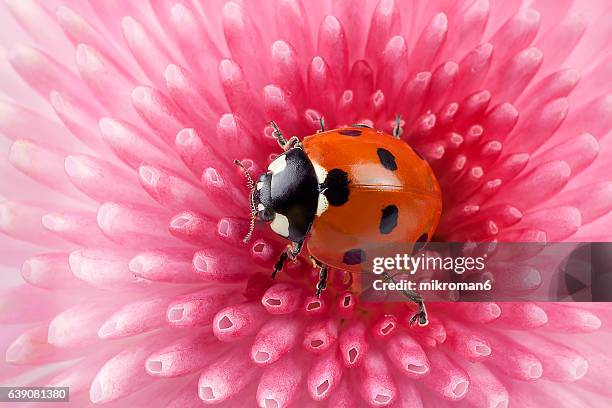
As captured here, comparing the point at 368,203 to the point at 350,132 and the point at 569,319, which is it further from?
the point at 569,319

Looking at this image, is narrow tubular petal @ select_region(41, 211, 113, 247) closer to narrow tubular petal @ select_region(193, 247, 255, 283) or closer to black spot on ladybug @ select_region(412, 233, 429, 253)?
narrow tubular petal @ select_region(193, 247, 255, 283)

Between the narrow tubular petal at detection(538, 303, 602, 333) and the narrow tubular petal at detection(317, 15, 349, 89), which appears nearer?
the narrow tubular petal at detection(538, 303, 602, 333)

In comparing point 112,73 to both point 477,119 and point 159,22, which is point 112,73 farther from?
point 477,119

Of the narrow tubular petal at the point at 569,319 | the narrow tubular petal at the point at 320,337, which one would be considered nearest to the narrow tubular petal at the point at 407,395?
the narrow tubular petal at the point at 320,337

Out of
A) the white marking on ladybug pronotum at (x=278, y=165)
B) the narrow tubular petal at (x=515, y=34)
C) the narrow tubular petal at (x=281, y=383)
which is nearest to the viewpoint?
the narrow tubular petal at (x=281, y=383)

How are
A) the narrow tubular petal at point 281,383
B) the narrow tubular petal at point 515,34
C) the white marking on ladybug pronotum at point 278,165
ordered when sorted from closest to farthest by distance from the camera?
1. the narrow tubular petal at point 281,383
2. the white marking on ladybug pronotum at point 278,165
3. the narrow tubular petal at point 515,34

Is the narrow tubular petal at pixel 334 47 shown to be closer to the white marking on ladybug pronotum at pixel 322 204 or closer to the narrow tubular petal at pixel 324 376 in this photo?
the white marking on ladybug pronotum at pixel 322 204

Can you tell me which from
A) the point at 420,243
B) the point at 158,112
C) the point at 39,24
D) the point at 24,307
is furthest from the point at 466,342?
the point at 39,24

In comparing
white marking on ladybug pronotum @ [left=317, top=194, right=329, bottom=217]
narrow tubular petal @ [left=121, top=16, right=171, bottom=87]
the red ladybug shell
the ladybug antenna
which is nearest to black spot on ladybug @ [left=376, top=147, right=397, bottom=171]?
the red ladybug shell
